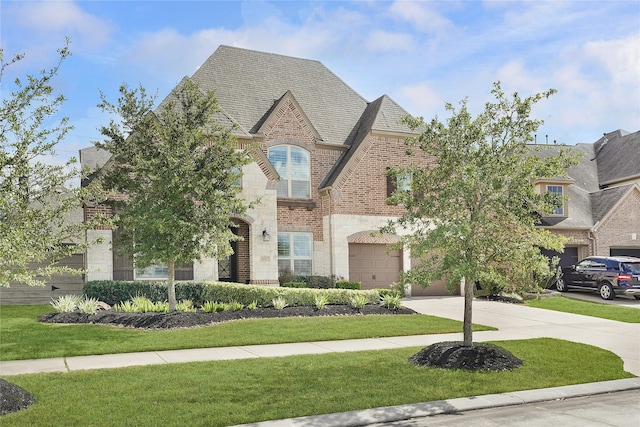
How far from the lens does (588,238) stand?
3067 centimetres

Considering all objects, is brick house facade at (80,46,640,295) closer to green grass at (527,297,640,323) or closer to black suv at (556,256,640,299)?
green grass at (527,297,640,323)

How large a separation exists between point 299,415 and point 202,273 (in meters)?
14.9

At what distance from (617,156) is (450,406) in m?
33.6

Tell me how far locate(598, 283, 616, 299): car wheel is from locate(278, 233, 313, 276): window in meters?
12.7

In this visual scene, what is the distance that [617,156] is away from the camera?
119 ft

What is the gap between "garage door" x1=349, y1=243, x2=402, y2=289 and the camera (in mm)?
25094

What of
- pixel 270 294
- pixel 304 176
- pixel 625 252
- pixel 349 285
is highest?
pixel 304 176

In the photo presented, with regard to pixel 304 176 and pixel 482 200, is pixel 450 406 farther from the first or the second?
pixel 304 176

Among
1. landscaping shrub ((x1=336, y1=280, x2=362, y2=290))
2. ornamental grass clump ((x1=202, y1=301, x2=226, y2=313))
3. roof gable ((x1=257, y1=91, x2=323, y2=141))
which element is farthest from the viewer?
roof gable ((x1=257, y1=91, x2=323, y2=141))

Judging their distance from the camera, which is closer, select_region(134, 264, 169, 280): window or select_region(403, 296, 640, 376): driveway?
select_region(403, 296, 640, 376): driveway

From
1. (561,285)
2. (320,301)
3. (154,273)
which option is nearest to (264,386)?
(320,301)

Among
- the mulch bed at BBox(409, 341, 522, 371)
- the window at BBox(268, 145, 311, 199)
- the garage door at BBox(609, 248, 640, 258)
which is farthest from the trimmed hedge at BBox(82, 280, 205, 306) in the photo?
the garage door at BBox(609, 248, 640, 258)

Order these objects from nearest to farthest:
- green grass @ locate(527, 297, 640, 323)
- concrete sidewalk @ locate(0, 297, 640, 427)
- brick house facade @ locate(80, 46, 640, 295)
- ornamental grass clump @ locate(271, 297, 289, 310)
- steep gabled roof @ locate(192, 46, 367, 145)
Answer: concrete sidewalk @ locate(0, 297, 640, 427) → ornamental grass clump @ locate(271, 297, 289, 310) → green grass @ locate(527, 297, 640, 323) → brick house facade @ locate(80, 46, 640, 295) → steep gabled roof @ locate(192, 46, 367, 145)

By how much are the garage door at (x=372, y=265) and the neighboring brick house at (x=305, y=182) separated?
0.04m
